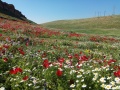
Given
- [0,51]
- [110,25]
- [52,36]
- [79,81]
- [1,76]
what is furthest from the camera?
[110,25]

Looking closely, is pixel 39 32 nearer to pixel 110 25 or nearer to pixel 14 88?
pixel 14 88

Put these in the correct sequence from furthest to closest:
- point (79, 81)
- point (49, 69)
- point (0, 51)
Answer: point (0, 51)
point (49, 69)
point (79, 81)

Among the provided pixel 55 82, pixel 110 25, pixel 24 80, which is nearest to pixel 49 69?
pixel 55 82

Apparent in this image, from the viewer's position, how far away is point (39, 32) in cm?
3300

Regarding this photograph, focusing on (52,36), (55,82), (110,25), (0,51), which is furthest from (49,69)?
(110,25)

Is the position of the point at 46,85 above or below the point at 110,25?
above

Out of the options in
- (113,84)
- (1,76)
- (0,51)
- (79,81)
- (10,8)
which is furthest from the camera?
(10,8)

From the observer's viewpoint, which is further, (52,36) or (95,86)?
(52,36)

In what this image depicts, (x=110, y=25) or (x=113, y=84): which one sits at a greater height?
(x=113, y=84)

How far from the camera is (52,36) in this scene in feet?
108

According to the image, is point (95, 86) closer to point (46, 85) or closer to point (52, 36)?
point (46, 85)

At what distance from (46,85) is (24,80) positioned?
24.6 inches

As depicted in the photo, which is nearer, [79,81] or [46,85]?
[79,81]

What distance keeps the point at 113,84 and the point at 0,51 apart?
684 centimetres
